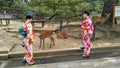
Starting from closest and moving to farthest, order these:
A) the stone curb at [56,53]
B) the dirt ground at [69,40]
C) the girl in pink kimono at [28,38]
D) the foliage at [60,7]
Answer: the girl in pink kimono at [28,38] < the stone curb at [56,53] < the dirt ground at [69,40] < the foliage at [60,7]

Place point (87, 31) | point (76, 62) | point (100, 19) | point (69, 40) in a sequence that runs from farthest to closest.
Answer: point (100, 19) → point (69, 40) → point (87, 31) → point (76, 62)

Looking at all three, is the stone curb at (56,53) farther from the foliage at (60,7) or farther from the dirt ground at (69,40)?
the foliage at (60,7)

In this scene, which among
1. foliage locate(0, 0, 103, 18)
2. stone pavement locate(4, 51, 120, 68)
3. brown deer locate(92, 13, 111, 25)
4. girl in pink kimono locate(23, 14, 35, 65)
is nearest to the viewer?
girl in pink kimono locate(23, 14, 35, 65)

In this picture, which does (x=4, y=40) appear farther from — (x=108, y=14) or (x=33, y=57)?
(x=108, y=14)

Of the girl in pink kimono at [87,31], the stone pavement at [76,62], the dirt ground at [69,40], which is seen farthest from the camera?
the dirt ground at [69,40]

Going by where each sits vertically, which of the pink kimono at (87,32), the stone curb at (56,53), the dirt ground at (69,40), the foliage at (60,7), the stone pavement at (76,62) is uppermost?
the foliage at (60,7)

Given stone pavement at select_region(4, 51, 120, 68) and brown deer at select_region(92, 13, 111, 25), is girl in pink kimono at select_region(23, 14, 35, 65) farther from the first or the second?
brown deer at select_region(92, 13, 111, 25)

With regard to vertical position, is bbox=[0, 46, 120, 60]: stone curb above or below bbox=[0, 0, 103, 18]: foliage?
below

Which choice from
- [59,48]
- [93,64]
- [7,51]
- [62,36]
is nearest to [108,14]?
[62,36]

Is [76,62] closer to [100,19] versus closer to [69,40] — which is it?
[69,40]

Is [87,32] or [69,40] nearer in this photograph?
[87,32]

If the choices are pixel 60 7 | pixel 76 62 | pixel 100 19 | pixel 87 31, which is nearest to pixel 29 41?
pixel 76 62

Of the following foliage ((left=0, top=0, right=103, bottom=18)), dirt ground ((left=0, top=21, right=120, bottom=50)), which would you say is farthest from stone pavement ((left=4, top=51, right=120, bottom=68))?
foliage ((left=0, top=0, right=103, bottom=18))

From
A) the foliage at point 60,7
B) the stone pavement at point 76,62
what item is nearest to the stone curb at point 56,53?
the stone pavement at point 76,62
